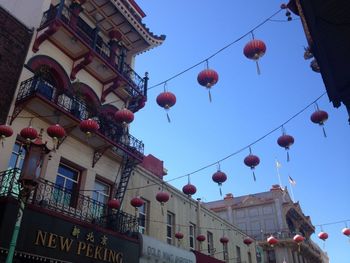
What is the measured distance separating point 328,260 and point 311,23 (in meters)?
77.5

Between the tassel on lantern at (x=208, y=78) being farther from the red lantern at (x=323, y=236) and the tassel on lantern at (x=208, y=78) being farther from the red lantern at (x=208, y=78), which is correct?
the red lantern at (x=323, y=236)

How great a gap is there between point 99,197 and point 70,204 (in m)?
1.83

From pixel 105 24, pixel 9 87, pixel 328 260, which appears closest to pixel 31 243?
pixel 9 87

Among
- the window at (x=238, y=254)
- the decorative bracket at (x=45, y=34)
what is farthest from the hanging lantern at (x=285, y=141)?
the window at (x=238, y=254)

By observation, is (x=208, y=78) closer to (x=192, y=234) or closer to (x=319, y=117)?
(x=319, y=117)

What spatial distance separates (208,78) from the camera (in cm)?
1123

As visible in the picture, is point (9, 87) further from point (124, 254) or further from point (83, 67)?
point (124, 254)

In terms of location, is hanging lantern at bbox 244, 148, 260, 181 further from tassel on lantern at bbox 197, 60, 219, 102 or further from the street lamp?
the street lamp

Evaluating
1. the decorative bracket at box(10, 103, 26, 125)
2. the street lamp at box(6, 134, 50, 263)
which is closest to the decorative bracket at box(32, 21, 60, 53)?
the decorative bracket at box(10, 103, 26, 125)

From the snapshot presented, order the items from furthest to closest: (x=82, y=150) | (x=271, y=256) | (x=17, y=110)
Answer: (x=271, y=256), (x=82, y=150), (x=17, y=110)

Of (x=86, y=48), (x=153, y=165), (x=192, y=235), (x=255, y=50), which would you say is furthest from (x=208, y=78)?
(x=192, y=235)

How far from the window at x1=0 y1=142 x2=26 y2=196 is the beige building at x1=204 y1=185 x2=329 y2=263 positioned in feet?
116

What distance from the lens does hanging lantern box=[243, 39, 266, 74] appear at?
408 inches

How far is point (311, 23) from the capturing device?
6098mm
